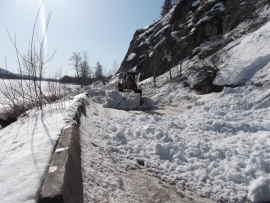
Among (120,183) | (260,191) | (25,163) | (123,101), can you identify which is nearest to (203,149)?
(260,191)

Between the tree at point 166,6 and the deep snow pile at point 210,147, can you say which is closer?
the deep snow pile at point 210,147

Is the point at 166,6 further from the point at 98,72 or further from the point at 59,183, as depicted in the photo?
the point at 59,183

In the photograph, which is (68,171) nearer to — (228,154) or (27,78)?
(228,154)

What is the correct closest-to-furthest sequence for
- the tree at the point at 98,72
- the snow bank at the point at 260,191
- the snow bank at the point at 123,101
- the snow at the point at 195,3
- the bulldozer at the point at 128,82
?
the snow bank at the point at 260,191 → the snow bank at the point at 123,101 → the bulldozer at the point at 128,82 → the snow at the point at 195,3 → the tree at the point at 98,72

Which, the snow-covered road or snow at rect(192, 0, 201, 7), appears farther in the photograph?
snow at rect(192, 0, 201, 7)

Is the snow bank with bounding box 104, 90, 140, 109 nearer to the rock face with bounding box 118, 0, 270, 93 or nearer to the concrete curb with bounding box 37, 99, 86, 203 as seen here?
the rock face with bounding box 118, 0, 270, 93

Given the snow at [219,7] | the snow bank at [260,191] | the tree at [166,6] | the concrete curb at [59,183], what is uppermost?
the tree at [166,6]

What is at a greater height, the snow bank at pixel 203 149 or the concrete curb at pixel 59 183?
the concrete curb at pixel 59 183

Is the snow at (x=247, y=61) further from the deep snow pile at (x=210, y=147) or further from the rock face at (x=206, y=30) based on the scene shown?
the deep snow pile at (x=210, y=147)

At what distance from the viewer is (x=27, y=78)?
5871 mm

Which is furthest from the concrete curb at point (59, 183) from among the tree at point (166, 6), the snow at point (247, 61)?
the tree at point (166, 6)

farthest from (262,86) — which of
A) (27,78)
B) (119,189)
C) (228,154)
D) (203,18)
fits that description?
(203,18)

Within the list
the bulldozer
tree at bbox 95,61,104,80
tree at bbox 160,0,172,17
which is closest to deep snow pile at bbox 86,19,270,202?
the bulldozer

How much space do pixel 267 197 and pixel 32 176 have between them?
3350mm
